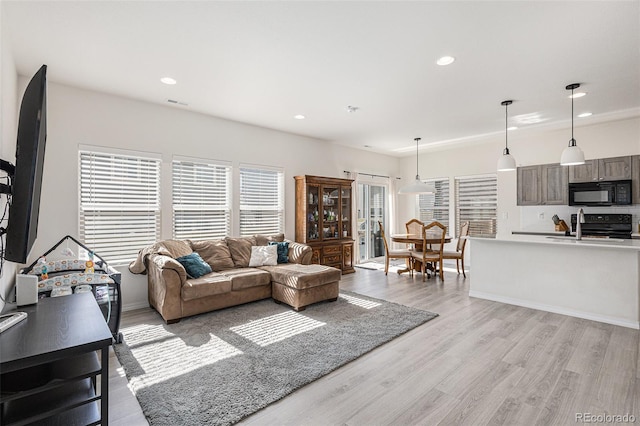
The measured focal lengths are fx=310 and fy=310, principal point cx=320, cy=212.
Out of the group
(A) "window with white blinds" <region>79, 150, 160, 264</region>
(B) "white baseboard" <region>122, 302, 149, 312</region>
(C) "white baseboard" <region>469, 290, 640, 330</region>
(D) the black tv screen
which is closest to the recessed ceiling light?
(D) the black tv screen

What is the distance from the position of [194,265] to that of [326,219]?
2.95 meters

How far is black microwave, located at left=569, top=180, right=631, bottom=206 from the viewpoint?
193 inches

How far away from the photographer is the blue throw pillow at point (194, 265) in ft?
12.9

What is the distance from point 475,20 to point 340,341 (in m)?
3.03

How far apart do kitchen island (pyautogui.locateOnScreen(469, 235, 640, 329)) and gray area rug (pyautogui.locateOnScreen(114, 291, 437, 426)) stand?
1.39m

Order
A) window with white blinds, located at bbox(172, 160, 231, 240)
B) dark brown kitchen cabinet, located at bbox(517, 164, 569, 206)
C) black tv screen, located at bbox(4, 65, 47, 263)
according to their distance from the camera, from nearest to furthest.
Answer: black tv screen, located at bbox(4, 65, 47, 263)
window with white blinds, located at bbox(172, 160, 231, 240)
dark brown kitchen cabinet, located at bbox(517, 164, 569, 206)

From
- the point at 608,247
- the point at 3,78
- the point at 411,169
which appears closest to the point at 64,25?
the point at 3,78

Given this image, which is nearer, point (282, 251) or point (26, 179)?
point (26, 179)

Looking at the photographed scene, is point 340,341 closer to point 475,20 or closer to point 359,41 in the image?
point 359,41

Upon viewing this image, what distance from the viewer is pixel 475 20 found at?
8.07ft

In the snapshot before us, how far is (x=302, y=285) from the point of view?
155 inches

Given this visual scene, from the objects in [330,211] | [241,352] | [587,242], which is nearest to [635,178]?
[587,242]

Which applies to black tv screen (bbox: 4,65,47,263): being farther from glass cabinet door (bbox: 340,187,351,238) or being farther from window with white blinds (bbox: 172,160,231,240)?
glass cabinet door (bbox: 340,187,351,238)

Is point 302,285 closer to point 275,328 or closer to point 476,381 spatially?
point 275,328
